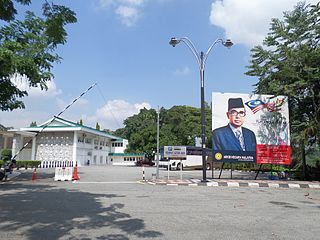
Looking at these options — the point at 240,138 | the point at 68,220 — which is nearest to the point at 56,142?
the point at 240,138

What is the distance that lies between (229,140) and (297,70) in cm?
610

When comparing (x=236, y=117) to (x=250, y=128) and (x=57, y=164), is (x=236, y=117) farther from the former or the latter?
(x=57, y=164)

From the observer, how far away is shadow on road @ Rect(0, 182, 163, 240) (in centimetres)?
547

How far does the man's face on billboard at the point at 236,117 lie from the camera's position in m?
17.8

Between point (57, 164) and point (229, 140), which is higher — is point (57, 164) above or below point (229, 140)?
below

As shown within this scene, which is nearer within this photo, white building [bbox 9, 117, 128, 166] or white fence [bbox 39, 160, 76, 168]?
white fence [bbox 39, 160, 76, 168]

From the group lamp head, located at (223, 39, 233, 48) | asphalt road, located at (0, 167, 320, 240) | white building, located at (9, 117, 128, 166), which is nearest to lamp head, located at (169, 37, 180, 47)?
lamp head, located at (223, 39, 233, 48)

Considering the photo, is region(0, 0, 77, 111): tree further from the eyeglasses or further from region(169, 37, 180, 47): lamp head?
the eyeglasses

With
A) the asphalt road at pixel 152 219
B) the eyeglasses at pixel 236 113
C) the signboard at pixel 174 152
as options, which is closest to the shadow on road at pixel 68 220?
the asphalt road at pixel 152 219

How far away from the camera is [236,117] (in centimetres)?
1783

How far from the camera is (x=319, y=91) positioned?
1784 cm

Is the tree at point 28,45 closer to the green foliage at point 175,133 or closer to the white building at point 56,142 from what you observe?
the white building at point 56,142

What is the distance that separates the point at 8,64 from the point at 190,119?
142ft

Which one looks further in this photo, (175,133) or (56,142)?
(175,133)
